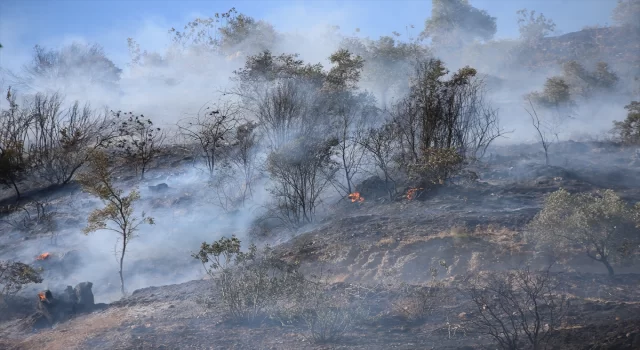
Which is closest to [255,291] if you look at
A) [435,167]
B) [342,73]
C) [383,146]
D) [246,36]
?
[435,167]

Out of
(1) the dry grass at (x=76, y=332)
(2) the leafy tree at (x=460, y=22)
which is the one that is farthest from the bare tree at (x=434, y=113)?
(2) the leafy tree at (x=460, y=22)

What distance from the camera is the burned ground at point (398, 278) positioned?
335 inches

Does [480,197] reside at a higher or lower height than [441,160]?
lower

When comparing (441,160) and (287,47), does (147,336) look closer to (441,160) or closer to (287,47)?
(441,160)

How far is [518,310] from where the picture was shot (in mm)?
8281

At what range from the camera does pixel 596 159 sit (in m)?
26.2

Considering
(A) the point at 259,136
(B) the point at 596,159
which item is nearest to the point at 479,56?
(B) the point at 596,159

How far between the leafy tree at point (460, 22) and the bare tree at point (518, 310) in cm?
4939

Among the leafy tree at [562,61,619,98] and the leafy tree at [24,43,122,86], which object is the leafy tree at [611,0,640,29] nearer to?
the leafy tree at [562,61,619,98]

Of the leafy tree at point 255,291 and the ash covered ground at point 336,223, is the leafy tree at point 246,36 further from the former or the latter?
the leafy tree at point 255,291

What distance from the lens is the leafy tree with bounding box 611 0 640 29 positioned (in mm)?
50375

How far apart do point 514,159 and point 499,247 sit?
13.2 m

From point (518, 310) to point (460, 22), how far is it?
53.0 m

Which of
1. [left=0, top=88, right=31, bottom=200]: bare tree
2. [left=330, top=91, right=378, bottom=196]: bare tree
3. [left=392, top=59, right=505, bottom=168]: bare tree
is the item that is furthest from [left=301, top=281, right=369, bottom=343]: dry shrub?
[left=0, top=88, right=31, bottom=200]: bare tree
